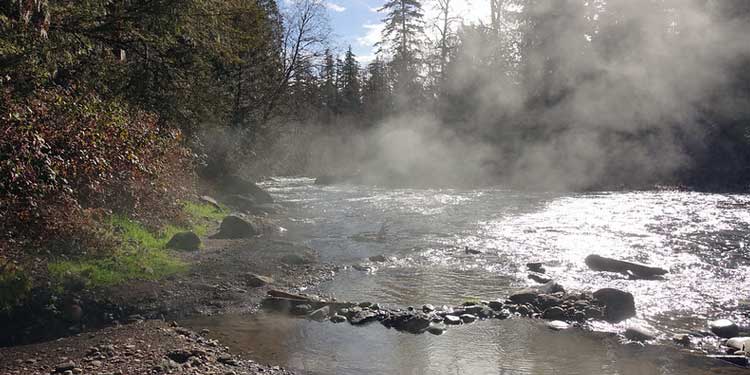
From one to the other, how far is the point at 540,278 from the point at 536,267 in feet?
2.48

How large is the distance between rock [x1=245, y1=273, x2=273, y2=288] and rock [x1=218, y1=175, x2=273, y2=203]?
11030 mm

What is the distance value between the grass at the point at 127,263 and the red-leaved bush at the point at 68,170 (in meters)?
0.30

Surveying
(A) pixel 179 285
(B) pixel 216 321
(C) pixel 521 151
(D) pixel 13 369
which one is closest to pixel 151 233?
(A) pixel 179 285

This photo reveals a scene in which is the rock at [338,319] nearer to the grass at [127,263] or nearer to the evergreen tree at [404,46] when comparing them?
the grass at [127,263]

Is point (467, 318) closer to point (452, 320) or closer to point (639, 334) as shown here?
point (452, 320)

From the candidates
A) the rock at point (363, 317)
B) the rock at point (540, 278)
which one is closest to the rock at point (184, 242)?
the rock at point (363, 317)

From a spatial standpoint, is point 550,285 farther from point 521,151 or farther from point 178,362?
point 521,151

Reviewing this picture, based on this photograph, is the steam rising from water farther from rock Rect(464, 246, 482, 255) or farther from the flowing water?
rock Rect(464, 246, 482, 255)

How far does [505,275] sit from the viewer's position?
897cm

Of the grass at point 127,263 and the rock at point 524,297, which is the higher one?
the grass at point 127,263

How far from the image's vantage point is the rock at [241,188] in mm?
19484

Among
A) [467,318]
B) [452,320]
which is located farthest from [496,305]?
[452,320]

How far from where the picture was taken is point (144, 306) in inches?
267

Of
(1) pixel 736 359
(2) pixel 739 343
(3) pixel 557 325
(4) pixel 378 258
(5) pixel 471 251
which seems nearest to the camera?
(1) pixel 736 359
